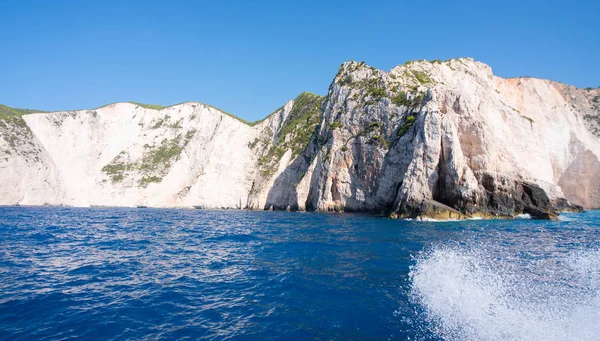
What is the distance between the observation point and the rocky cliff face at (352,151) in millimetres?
44281

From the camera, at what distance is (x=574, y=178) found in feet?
229

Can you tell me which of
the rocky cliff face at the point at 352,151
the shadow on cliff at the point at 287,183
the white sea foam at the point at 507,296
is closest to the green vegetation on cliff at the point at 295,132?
the rocky cliff face at the point at 352,151

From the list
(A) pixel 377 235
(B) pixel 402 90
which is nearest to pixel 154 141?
(B) pixel 402 90

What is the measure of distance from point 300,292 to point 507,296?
19.8 ft

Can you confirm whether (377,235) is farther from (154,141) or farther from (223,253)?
(154,141)

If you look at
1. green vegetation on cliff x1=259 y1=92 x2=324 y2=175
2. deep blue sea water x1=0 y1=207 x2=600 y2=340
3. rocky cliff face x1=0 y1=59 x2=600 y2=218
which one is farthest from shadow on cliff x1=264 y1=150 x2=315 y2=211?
deep blue sea water x1=0 y1=207 x2=600 y2=340

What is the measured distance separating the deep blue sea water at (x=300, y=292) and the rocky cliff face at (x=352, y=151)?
26.9m

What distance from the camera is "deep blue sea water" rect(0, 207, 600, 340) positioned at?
8.00 meters

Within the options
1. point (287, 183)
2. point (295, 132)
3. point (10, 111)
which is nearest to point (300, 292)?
point (287, 183)

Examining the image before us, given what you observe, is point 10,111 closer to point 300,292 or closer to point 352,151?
point 352,151

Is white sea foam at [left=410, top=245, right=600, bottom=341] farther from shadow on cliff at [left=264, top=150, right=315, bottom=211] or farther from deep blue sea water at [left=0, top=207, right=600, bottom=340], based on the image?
shadow on cliff at [left=264, top=150, right=315, bottom=211]

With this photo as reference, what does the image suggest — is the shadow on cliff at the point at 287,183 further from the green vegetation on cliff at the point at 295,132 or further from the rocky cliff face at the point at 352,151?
the green vegetation on cliff at the point at 295,132

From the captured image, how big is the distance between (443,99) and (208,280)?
1784 inches

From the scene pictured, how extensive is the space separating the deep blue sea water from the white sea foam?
41 mm
